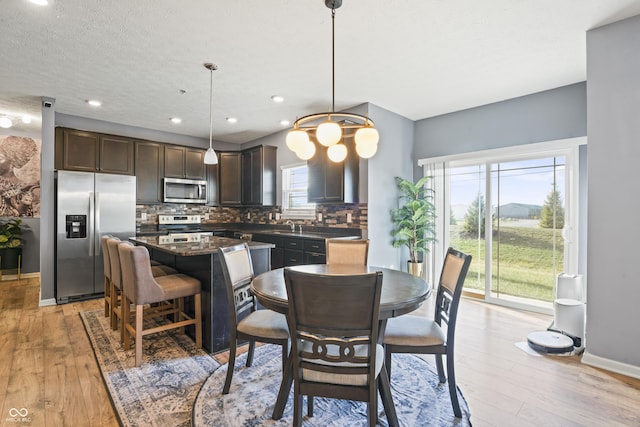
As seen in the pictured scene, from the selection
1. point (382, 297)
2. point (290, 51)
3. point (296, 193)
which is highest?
point (290, 51)

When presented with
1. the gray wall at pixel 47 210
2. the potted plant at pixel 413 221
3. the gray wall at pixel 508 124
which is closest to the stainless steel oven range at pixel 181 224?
the gray wall at pixel 47 210

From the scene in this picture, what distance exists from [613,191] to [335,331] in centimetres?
253

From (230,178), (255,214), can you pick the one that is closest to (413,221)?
(255,214)

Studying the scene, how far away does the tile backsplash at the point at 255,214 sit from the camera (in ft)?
14.6

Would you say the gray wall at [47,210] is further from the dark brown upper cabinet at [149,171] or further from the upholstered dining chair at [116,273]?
the upholstered dining chair at [116,273]

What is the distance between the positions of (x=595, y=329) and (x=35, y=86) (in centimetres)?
605

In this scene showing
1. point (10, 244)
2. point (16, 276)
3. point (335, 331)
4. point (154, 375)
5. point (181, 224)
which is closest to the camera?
point (335, 331)

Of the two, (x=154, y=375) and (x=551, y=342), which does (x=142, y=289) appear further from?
(x=551, y=342)

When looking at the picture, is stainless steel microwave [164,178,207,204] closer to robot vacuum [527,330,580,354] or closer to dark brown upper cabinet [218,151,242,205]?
dark brown upper cabinet [218,151,242,205]

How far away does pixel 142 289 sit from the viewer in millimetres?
2516

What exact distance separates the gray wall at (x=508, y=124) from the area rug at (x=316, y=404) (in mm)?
3082

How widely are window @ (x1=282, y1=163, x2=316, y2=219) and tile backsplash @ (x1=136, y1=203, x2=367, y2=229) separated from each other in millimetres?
127

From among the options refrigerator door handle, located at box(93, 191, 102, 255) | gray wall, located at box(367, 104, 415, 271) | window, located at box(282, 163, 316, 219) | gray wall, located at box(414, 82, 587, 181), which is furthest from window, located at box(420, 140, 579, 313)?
refrigerator door handle, located at box(93, 191, 102, 255)

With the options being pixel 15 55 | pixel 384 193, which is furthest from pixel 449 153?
pixel 15 55
